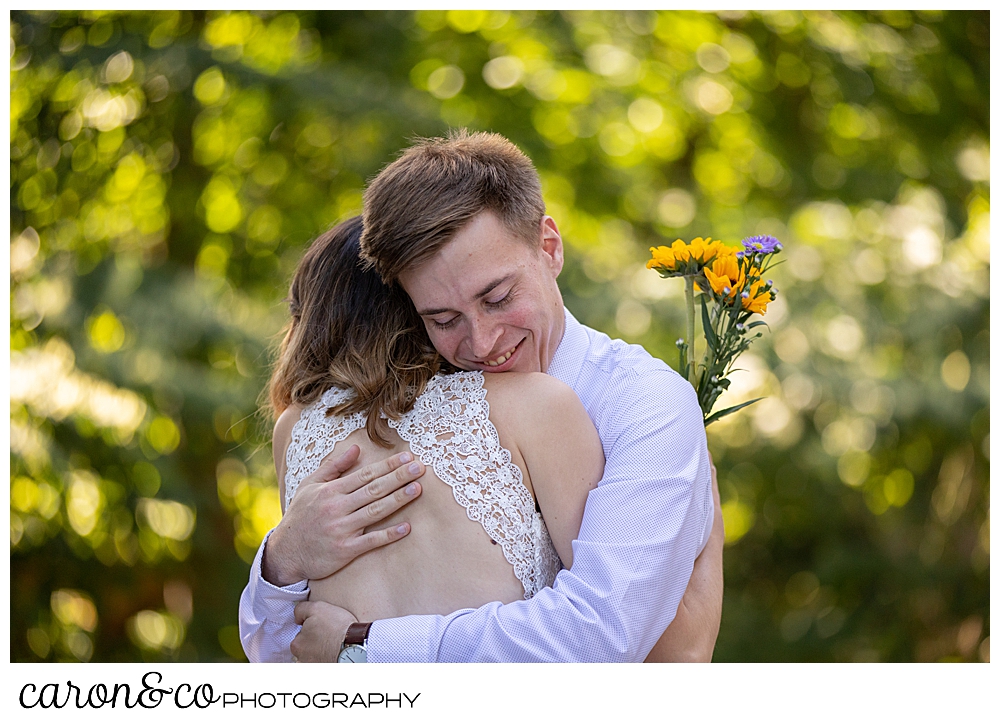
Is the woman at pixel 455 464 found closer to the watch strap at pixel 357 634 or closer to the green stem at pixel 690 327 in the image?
the watch strap at pixel 357 634

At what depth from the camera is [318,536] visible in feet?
5.49

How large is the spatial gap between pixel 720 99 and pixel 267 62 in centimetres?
299

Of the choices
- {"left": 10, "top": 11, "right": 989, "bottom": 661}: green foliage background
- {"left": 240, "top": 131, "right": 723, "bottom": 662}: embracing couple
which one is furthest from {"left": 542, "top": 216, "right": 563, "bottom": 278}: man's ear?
{"left": 10, "top": 11, "right": 989, "bottom": 661}: green foliage background

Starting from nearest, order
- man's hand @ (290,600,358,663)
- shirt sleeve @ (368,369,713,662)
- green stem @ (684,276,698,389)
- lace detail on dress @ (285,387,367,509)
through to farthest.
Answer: shirt sleeve @ (368,369,713,662), man's hand @ (290,600,358,663), lace detail on dress @ (285,387,367,509), green stem @ (684,276,698,389)

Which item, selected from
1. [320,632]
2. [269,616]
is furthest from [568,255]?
[320,632]

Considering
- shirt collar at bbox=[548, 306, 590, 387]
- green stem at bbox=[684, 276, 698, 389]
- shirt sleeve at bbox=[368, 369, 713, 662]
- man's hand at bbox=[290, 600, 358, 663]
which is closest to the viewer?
shirt sleeve at bbox=[368, 369, 713, 662]

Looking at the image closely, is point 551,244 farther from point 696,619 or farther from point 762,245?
point 696,619

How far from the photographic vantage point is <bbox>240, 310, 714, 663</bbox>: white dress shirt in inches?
59.6

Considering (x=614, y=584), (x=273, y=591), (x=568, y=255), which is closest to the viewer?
(x=614, y=584)

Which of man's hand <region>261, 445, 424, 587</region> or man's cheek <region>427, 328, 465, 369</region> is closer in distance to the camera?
man's hand <region>261, 445, 424, 587</region>

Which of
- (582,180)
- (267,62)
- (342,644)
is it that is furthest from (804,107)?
(342,644)

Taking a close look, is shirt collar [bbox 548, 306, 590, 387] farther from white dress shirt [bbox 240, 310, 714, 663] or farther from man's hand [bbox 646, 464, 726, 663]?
man's hand [bbox 646, 464, 726, 663]

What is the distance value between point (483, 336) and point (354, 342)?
11.7 inches

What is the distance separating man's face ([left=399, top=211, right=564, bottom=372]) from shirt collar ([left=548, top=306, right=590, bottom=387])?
10cm
